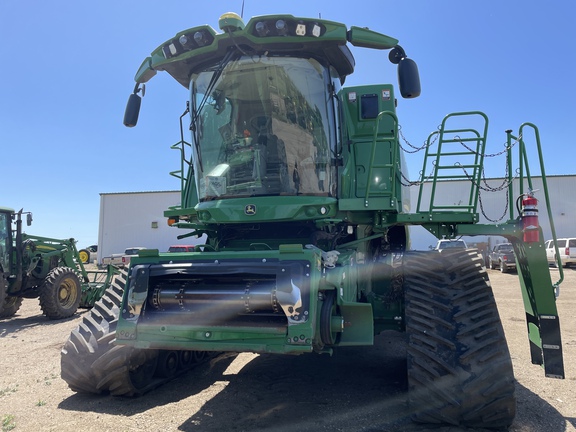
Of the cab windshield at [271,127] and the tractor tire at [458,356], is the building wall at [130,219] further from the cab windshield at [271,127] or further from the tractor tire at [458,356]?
the tractor tire at [458,356]

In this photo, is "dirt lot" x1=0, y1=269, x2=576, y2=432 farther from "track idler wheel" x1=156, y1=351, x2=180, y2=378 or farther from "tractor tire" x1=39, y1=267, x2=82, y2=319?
"tractor tire" x1=39, y1=267, x2=82, y2=319

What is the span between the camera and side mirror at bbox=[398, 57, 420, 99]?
4230 mm

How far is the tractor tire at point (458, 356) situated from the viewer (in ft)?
11.4

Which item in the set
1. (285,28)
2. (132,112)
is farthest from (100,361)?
(285,28)

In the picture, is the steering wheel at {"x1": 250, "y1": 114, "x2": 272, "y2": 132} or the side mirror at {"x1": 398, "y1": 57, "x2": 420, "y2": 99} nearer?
the side mirror at {"x1": 398, "y1": 57, "x2": 420, "y2": 99}

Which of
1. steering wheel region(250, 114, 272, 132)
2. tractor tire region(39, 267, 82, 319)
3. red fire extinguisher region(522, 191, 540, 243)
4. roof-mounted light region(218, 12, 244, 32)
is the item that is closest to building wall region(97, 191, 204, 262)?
tractor tire region(39, 267, 82, 319)

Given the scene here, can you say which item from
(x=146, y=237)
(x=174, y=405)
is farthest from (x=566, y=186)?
(x=174, y=405)

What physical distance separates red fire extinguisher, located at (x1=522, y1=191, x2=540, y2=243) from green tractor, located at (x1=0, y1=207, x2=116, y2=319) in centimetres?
870

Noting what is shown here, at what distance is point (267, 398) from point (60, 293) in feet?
28.0

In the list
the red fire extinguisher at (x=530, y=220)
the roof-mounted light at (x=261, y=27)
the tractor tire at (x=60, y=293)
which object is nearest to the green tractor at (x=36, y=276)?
the tractor tire at (x=60, y=293)

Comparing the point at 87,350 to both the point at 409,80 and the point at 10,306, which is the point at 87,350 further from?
the point at 10,306

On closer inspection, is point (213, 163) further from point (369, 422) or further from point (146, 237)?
point (146, 237)

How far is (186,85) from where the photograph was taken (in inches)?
210

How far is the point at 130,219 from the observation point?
37156 millimetres
